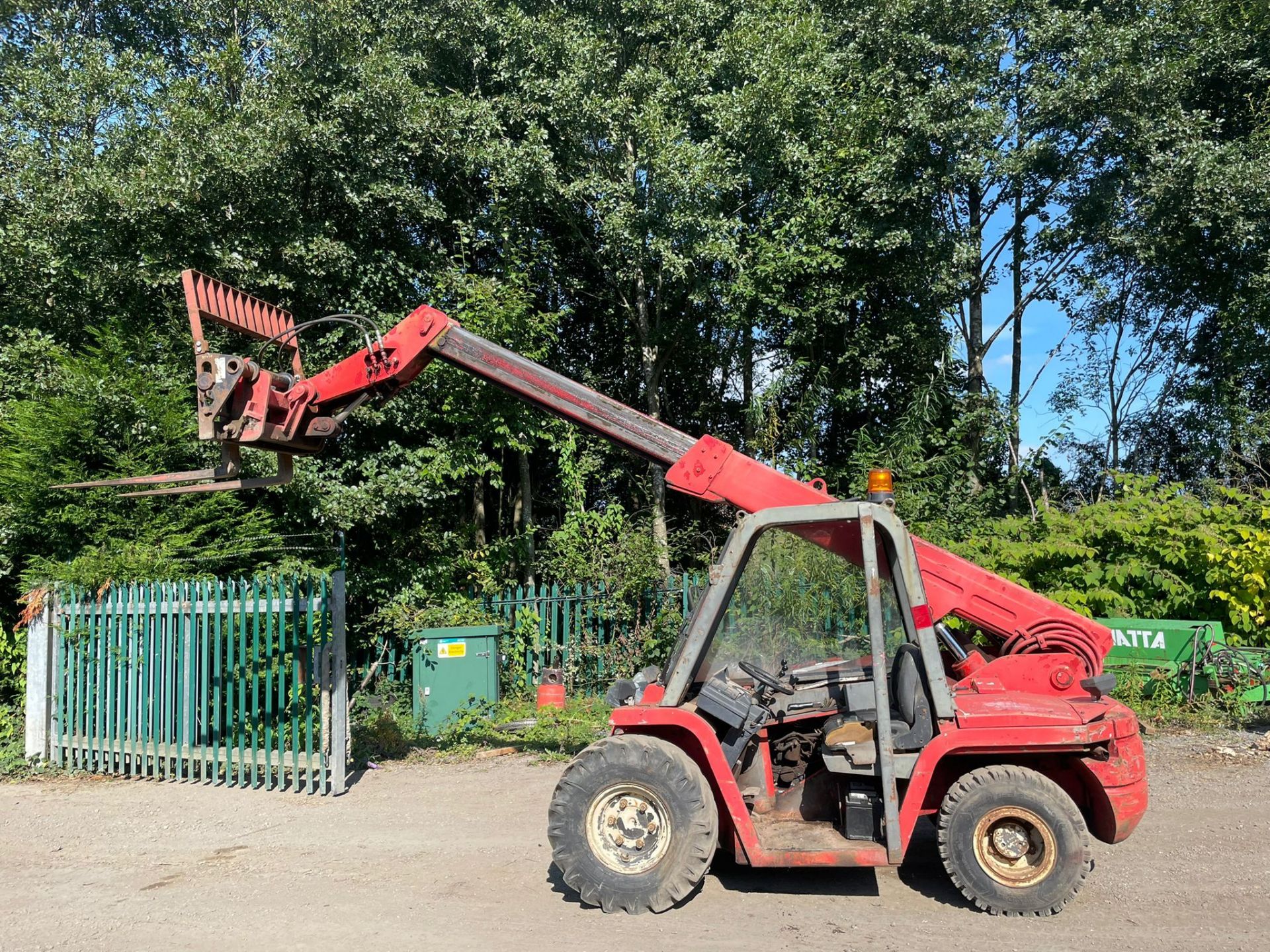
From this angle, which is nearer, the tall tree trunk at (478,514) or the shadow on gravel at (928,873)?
the shadow on gravel at (928,873)

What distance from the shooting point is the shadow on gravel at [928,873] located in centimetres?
500

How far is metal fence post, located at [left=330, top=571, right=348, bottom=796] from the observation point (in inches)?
Answer: 314

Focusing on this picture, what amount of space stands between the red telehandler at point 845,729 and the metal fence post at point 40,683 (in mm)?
6888

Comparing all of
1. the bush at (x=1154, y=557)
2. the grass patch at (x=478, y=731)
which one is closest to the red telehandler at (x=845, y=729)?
the grass patch at (x=478, y=731)

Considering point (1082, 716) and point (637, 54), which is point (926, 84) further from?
point (1082, 716)

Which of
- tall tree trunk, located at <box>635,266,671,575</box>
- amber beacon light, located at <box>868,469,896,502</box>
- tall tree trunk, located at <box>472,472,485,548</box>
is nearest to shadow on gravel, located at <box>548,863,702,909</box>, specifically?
amber beacon light, located at <box>868,469,896,502</box>

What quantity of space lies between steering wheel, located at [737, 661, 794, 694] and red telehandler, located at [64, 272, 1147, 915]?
1 cm

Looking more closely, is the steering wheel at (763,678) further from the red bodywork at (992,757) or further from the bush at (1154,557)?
the bush at (1154,557)

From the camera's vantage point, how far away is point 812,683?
→ 5285 mm

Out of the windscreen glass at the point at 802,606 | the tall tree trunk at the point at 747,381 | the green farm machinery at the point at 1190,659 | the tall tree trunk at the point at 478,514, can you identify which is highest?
the tall tree trunk at the point at 747,381

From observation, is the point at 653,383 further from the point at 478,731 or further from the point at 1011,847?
the point at 1011,847

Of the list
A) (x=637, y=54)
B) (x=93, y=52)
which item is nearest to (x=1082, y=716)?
(x=637, y=54)

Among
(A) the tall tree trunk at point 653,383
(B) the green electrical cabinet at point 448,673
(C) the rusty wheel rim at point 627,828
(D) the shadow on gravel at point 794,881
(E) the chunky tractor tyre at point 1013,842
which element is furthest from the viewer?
(A) the tall tree trunk at point 653,383

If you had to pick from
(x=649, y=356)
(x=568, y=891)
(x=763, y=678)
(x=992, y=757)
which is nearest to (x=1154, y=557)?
(x=992, y=757)
